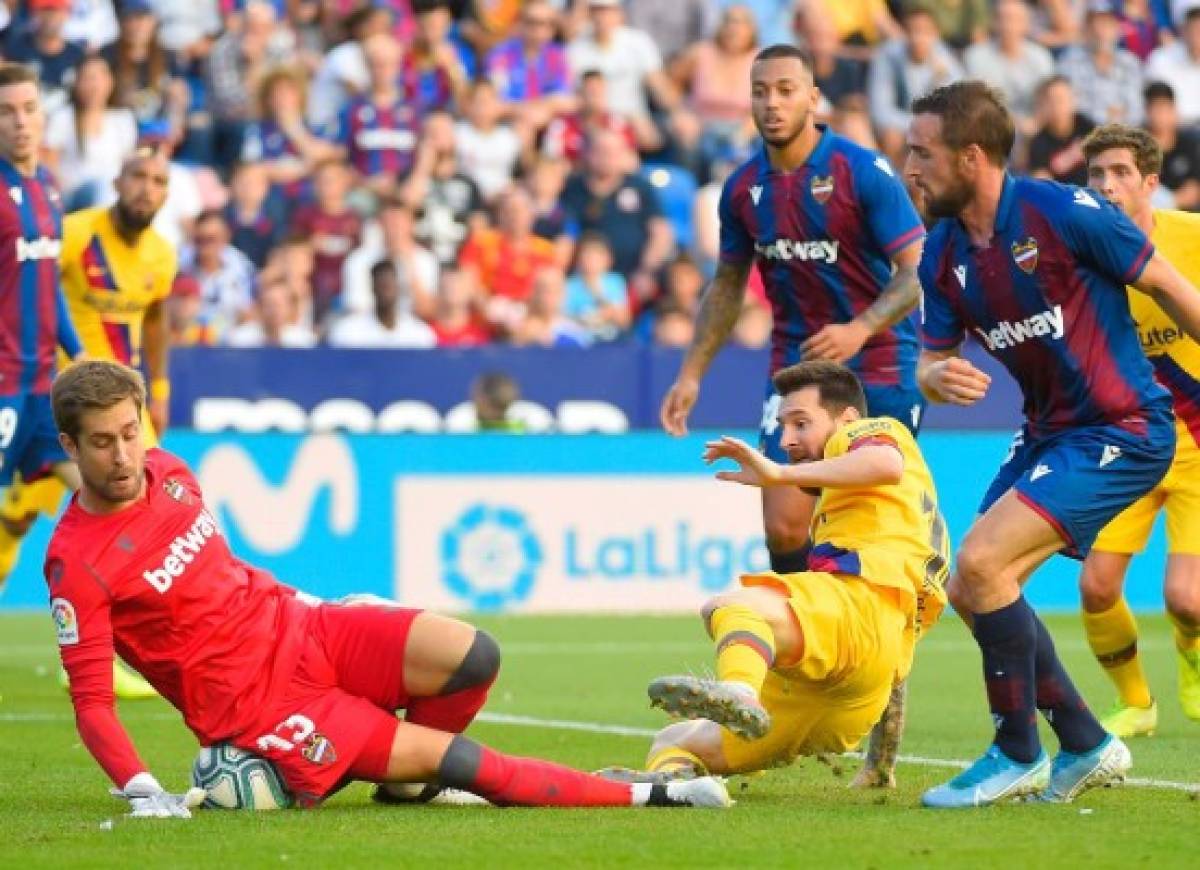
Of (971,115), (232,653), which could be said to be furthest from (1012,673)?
(232,653)

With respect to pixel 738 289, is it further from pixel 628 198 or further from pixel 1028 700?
pixel 628 198

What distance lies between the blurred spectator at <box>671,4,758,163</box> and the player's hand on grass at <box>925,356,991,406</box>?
14.3 meters

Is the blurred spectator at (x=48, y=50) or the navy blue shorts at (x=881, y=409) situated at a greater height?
the blurred spectator at (x=48, y=50)

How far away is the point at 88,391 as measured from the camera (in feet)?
22.5

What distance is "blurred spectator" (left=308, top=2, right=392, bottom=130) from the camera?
20.6m

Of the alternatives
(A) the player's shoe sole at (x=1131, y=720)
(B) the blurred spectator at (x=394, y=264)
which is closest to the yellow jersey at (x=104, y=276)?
(A) the player's shoe sole at (x=1131, y=720)

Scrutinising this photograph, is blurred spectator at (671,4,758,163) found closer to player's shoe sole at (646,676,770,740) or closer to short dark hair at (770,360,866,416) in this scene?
short dark hair at (770,360,866,416)

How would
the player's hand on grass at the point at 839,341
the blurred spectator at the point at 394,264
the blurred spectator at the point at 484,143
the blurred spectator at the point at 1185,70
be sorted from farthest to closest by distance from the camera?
1. the blurred spectator at the point at 1185,70
2. the blurred spectator at the point at 484,143
3. the blurred spectator at the point at 394,264
4. the player's hand on grass at the point at 839,341

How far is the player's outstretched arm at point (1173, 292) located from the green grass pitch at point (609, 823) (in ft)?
4.79

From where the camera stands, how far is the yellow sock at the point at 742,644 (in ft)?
22.4

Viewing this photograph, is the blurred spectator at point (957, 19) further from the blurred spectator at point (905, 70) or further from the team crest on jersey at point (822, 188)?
the team crest on jersey at point (822, 188)

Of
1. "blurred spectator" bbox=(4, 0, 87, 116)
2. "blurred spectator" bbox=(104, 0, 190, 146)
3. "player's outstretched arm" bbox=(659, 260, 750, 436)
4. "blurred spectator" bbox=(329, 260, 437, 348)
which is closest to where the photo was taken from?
"player's outstretched arm" bbox=(659, 260, 750, 436)

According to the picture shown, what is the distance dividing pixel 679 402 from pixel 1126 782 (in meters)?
2.97

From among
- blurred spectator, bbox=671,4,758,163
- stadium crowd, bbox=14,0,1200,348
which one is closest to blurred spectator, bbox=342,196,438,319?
stadium crowd, bbox=14,0,1200,348
